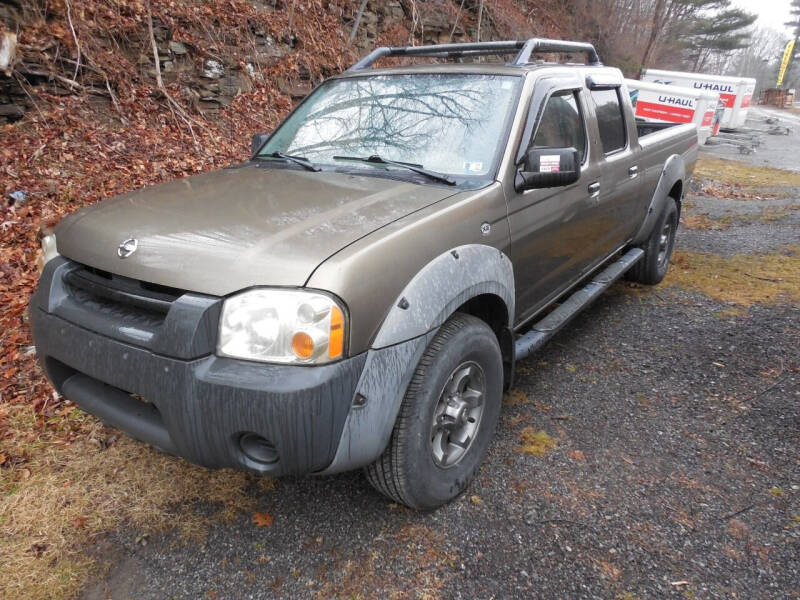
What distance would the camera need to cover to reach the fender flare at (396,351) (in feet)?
6.29

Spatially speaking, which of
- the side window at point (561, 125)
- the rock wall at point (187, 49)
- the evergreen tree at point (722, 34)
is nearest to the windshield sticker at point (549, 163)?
the side window at point (561, 125)

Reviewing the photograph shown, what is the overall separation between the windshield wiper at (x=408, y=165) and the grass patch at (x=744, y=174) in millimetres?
10769

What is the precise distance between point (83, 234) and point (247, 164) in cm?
117

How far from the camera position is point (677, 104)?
51.8ft

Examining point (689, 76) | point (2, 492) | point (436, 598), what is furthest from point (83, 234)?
point (689, 76)

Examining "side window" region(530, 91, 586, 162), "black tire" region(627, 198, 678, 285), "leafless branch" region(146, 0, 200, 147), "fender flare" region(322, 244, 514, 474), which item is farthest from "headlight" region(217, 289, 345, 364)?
"leafless branch" region(146, 0, 200, 147)

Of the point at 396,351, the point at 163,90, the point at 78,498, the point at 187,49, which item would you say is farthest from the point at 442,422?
the point at 187,49

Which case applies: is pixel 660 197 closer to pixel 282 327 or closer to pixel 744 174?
pixel 282 327

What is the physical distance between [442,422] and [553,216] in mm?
1352

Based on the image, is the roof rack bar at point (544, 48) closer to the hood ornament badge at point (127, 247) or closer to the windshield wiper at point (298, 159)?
the windshield wiper at point (298, 159)

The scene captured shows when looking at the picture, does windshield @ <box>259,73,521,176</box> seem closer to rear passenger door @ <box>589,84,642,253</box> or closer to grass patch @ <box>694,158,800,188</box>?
rear passenger door @ <box>589,84,642,253</box>

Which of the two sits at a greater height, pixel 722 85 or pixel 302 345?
pixel 722 85

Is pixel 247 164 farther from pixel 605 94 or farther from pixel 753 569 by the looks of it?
pixel 753 569

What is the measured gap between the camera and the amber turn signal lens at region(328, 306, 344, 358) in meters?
1.82
